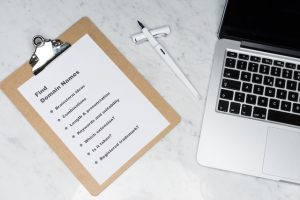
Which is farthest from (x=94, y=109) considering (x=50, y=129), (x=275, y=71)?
(x=275, y=71)

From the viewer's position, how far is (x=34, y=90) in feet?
2.66

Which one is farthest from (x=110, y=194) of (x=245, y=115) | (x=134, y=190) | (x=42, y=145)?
(x=245, y=115)

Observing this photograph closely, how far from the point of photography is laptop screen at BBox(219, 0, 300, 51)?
29.4 inches

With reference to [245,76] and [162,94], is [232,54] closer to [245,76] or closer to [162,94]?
[245,76]

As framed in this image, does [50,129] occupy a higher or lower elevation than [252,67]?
higher

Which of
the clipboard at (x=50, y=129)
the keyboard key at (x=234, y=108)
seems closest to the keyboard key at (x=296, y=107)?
the keyboard key at (x=234, y=108)

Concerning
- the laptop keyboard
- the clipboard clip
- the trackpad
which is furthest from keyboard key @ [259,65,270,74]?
the clipboard clip

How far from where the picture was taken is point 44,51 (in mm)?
825

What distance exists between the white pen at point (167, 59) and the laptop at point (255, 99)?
4cm

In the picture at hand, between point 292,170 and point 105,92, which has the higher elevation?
point 105,92

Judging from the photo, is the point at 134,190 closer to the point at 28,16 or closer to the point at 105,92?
the point at 105,92

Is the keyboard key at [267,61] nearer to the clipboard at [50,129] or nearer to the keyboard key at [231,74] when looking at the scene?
the keyboard key at [231,74]

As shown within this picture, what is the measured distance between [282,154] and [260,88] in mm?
127

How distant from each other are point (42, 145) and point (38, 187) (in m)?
0.08
